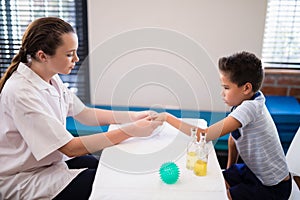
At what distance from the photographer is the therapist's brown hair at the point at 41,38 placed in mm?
1272

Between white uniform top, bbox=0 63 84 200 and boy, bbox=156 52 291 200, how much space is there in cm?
46

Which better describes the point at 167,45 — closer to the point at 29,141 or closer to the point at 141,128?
the point at 141,128

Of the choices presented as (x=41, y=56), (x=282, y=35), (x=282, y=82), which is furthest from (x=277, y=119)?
(x=41, y=56)

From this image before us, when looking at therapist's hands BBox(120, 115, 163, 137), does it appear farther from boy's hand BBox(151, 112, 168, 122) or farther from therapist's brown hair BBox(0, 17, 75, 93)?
therapist's brown hair BBox(0, 17, 75, 93)

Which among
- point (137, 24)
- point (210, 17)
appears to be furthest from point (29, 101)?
point (210, 17)

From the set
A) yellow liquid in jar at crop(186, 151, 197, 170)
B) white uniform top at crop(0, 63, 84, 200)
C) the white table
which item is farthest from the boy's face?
white uniform top at crop(0, 63, 84, 200)

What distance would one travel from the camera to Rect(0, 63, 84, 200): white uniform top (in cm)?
119

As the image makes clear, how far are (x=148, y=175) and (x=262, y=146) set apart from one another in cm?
57

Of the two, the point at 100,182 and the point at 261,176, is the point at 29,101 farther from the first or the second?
the point at 261,176

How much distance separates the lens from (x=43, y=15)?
2.38 metres

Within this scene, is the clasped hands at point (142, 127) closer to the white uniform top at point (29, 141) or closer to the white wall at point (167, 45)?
the white uniform top at point (29, 141)

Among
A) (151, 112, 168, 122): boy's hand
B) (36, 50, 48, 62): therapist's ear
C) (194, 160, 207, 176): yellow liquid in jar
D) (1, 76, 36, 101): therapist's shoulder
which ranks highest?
(36, 50, 48, 62): therapist's ear

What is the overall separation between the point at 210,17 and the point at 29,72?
1.36 metres

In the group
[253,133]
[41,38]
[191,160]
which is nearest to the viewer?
[191,160]
